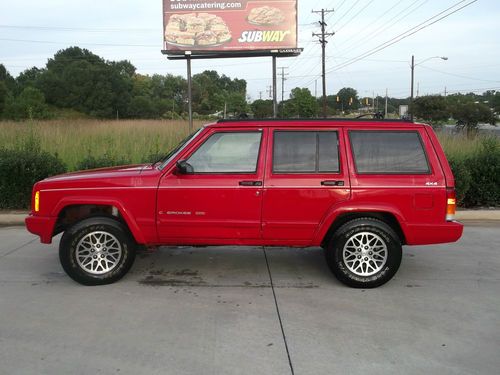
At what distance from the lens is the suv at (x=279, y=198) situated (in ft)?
16.2

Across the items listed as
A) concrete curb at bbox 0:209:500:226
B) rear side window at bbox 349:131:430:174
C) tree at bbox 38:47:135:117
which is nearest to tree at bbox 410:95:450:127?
tree at bbox 38:47:135:117

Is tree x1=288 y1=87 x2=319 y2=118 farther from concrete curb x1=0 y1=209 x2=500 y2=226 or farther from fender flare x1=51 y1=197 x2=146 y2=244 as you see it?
fender flare x1=51 y1=197 x2=146 y2=244

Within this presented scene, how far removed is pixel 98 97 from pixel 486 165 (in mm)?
71716

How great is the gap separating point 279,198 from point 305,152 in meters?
0.57

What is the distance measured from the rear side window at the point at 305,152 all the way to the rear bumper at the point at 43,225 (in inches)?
97.3

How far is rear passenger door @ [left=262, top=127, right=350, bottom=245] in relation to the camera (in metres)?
4.94

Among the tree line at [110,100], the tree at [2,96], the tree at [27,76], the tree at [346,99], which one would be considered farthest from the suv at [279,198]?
the tree at [346,99]

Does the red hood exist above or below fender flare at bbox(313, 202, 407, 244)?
above

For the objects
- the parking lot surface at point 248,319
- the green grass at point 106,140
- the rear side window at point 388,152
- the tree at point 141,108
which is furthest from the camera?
the tree at point 141,108

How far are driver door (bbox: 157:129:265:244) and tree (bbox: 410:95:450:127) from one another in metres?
64.1

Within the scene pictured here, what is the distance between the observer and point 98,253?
509 cm

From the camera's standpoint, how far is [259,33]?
52.9ft

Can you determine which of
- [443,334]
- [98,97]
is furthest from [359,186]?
[98,97]

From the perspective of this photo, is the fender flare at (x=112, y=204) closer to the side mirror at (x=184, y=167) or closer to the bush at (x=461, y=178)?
the side mirror at (x=184, y=167)
